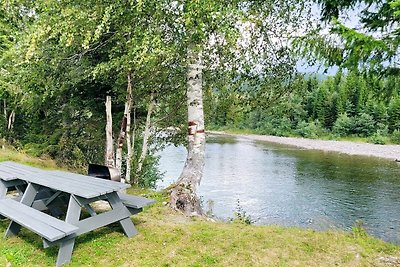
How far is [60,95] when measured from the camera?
1193cm

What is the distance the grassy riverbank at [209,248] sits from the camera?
4.36 metres

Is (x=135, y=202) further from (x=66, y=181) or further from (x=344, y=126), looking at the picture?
(x=344, y=126)

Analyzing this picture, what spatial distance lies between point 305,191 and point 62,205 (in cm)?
1508

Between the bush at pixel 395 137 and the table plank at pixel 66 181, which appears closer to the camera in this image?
the table plank at pixel 66 181

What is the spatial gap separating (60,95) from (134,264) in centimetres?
897

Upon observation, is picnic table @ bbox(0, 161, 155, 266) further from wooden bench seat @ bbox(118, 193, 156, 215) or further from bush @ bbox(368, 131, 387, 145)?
bush @ bbox(368, 131, 387, 145)

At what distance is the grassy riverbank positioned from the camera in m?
4.36

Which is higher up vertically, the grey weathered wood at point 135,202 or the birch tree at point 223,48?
the birch tree at point 223,48

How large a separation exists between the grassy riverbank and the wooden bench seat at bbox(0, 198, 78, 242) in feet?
1.60

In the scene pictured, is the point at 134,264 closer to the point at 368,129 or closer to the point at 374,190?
the point at 374,190

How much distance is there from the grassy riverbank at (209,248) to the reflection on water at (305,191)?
138 inches

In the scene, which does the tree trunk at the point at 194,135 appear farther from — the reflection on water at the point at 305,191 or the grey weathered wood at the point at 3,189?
the reflection on water at the point at 305,191

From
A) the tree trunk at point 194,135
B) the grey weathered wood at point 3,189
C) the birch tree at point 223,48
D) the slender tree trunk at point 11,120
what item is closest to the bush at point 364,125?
the slender tree trunk at point 11,120

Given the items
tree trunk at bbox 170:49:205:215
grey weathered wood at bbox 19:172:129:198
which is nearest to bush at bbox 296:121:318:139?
tree trunk at bbox 170:49:205:215
